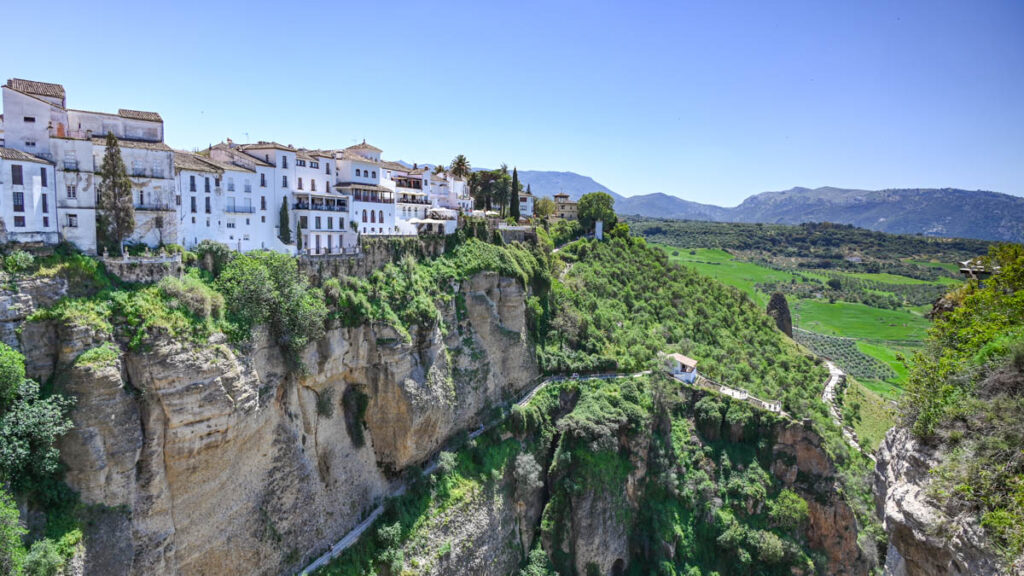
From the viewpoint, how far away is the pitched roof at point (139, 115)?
1065 inches

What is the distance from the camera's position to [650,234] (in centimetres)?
18112

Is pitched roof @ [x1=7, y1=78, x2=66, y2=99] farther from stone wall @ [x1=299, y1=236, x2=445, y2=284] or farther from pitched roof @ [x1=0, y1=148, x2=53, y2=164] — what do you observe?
stone wall @ [x1=299, y1=236, x2=445, y2=284]

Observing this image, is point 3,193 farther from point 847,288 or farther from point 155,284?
point 847,288

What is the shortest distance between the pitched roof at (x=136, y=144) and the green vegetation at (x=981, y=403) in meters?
33.1

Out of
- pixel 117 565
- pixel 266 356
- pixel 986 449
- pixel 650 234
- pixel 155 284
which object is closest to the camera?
pixel 986 449

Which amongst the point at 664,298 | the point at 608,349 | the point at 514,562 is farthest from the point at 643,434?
the point at 664,298

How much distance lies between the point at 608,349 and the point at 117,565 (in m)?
37.9

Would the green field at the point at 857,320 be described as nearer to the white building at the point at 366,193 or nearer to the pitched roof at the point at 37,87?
the white building at the point at 366,193

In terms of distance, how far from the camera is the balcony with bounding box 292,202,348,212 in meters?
35.9

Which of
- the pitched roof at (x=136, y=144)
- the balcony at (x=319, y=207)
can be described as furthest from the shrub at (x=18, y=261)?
the balcony at (x=319, y=207)

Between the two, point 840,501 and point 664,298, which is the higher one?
point 664,298

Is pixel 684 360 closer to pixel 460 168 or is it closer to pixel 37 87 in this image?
pixel 460 168

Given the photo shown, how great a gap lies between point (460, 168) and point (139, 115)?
39674 millimetres

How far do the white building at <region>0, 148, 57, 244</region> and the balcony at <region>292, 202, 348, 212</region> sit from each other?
13993 mm
